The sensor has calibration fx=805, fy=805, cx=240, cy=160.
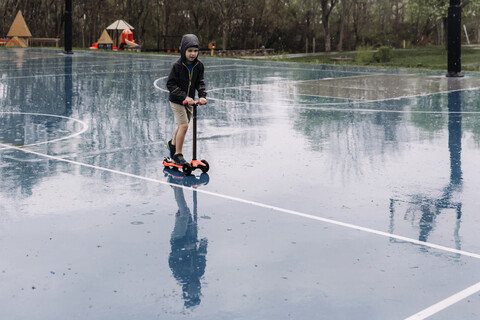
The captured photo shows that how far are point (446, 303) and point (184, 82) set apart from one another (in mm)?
5582

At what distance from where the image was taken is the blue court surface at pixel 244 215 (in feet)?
19.5

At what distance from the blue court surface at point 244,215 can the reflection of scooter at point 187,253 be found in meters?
0.02

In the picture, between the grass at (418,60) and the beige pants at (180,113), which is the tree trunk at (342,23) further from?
the beige pants at (180,113)

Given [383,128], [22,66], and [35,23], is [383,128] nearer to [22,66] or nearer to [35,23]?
[22,66]

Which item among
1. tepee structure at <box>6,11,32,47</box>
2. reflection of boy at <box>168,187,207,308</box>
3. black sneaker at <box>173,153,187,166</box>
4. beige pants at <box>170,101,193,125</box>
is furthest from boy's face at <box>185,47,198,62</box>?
tepee structure at <box>6,11,32,47</box>

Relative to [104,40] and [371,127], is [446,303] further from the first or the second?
[104,40]

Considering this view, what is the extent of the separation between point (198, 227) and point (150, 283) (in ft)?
5.39

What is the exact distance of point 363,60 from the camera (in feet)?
Result: 121

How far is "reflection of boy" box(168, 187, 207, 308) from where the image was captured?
6.10 meters

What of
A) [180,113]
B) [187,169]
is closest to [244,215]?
[187,169]

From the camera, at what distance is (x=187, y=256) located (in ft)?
22.7

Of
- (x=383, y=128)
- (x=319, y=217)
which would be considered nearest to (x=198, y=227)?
(x=319, y=217)

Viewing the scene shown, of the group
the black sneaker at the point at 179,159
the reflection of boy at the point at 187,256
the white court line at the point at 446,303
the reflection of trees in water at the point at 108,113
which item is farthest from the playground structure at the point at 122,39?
the white court line at the point at 446,303

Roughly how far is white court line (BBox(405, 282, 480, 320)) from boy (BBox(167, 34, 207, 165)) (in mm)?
4962
